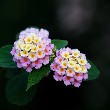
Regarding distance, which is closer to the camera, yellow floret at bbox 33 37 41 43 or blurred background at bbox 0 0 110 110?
yellow floret at bbox 33 37 41 43

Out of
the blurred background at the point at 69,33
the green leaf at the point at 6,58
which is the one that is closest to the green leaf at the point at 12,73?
the green leaf at the point at 6,58

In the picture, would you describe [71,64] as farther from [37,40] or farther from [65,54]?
[37,40]

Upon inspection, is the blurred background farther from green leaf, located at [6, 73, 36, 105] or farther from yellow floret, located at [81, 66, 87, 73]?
yellow floret, located at [81, 66, 87, 73]

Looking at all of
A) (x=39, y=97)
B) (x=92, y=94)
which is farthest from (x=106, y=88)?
(x=39, y=97)

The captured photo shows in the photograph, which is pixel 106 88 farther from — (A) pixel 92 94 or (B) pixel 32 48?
(B) pixel 32 48

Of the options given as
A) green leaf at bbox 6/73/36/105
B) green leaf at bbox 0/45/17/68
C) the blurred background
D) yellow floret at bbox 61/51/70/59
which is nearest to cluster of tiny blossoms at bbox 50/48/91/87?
yellow floret at bbox 61/51/70/59

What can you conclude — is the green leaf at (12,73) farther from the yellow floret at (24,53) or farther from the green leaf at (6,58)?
the yellow floret at (24,53)
